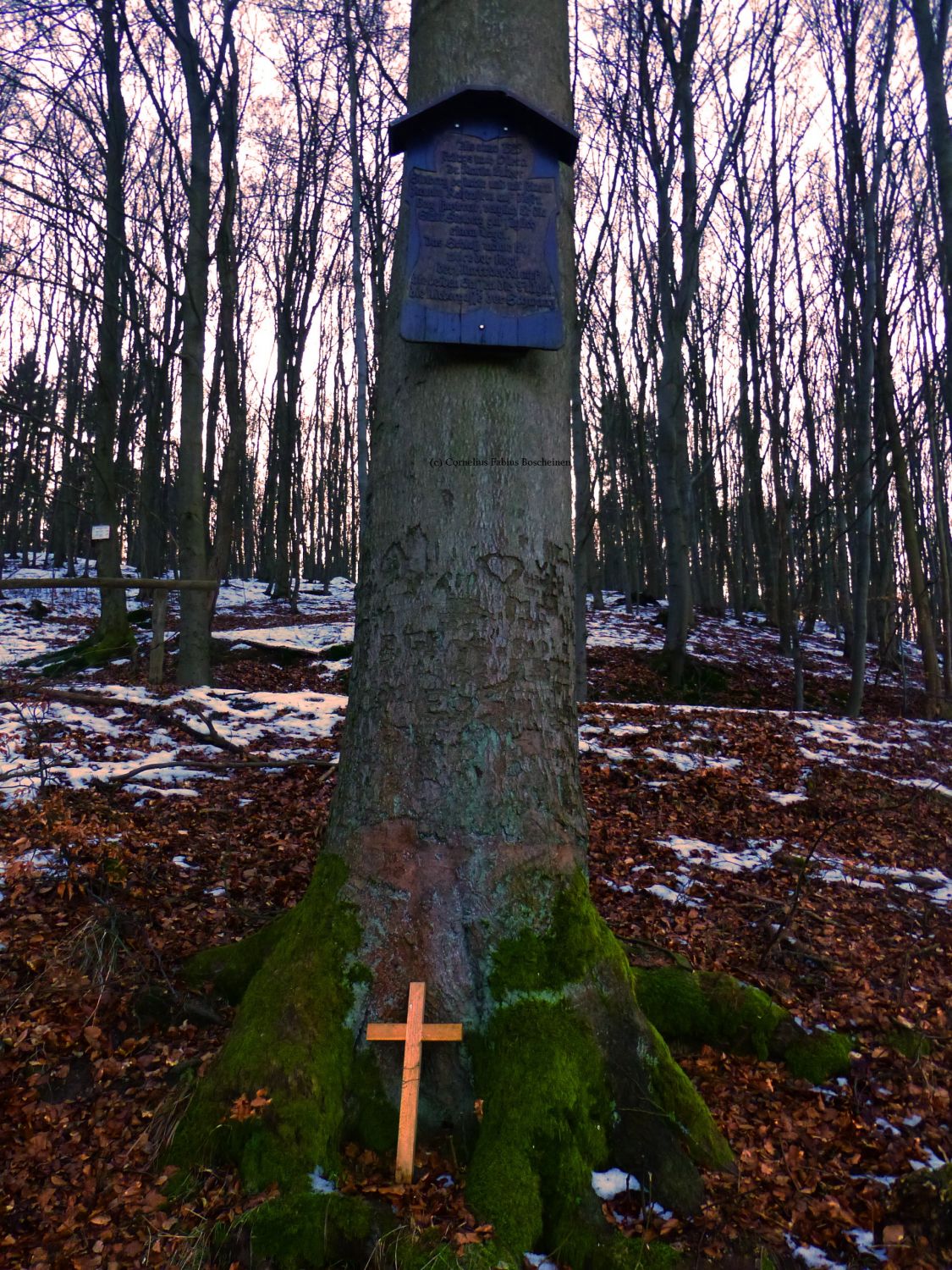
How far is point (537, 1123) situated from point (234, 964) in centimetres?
144

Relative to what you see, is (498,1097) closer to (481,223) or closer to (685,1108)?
(685,1108)

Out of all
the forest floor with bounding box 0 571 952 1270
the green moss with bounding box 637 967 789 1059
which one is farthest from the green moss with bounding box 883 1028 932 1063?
the green moss with bounding box 637 967 789 1059

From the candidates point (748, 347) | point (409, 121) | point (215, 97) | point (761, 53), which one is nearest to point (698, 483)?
point (748, 347)

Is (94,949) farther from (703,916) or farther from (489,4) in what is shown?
(489,4)

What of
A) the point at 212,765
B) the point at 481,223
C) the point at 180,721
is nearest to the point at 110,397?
the point at 180,721

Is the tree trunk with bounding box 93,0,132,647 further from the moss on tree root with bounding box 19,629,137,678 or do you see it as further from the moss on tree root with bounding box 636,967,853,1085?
the moss on tree root with bounding box 636,967,853,1085

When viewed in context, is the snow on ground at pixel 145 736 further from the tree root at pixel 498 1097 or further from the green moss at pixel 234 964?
the tree root at pixel 498 1097

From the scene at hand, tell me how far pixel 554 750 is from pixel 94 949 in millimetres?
2271

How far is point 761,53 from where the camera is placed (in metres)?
13.1

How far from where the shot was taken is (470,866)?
2.63 m

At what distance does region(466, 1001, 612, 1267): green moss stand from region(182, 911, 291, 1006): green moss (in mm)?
1021

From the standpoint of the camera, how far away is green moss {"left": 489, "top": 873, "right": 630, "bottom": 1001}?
8.52 ft

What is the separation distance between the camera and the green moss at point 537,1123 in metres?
2.26

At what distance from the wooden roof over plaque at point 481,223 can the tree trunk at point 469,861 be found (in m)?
0.12
